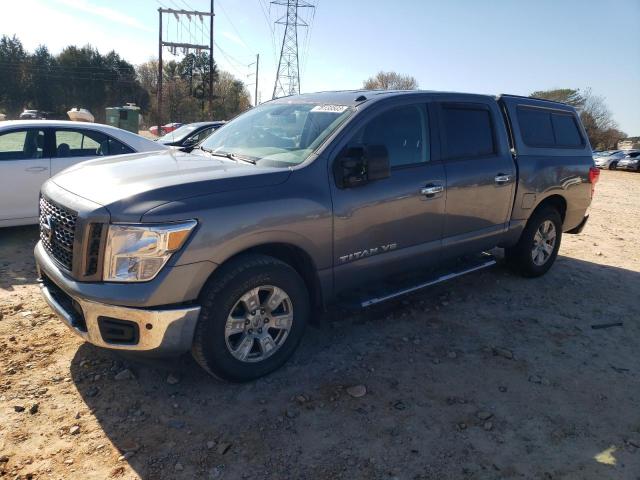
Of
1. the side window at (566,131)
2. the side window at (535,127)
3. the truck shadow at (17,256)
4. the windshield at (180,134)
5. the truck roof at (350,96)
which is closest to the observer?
the truck roof at (350,96)

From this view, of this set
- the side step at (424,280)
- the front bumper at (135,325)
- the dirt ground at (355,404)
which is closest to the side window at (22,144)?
the dirt ground at (355,404)

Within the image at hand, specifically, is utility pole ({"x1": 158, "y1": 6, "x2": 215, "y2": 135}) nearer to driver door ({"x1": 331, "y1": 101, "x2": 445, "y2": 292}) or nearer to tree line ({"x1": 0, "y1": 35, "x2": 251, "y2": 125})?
tree line ({"x1": 0, "y1": 35, "x2": 251, "y2": 125})

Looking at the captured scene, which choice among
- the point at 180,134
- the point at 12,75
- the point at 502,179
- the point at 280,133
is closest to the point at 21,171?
the point at 280,133

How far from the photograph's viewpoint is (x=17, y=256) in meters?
5.61

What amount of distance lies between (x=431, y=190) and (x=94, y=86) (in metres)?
57.7

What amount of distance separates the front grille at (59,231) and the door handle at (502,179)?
12.1ft

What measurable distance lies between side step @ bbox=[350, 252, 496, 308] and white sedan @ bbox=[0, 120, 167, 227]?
3.65 meters

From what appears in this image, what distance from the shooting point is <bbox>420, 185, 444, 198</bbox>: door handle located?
4.03 meters

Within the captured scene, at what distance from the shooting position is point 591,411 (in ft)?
10.6

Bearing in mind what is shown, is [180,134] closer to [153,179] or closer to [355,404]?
[153,179]

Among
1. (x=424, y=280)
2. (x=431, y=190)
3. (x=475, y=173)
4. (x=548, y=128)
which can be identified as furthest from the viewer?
(x=548, y=128)

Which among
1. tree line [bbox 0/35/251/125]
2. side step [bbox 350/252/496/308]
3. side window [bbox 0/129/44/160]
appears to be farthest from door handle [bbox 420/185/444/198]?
tree line [bbox 0/35/251/125]

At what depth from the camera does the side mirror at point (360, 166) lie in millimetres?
3447

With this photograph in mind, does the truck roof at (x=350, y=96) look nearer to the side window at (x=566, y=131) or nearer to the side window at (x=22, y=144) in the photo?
the side window at (x=566, y=131)
